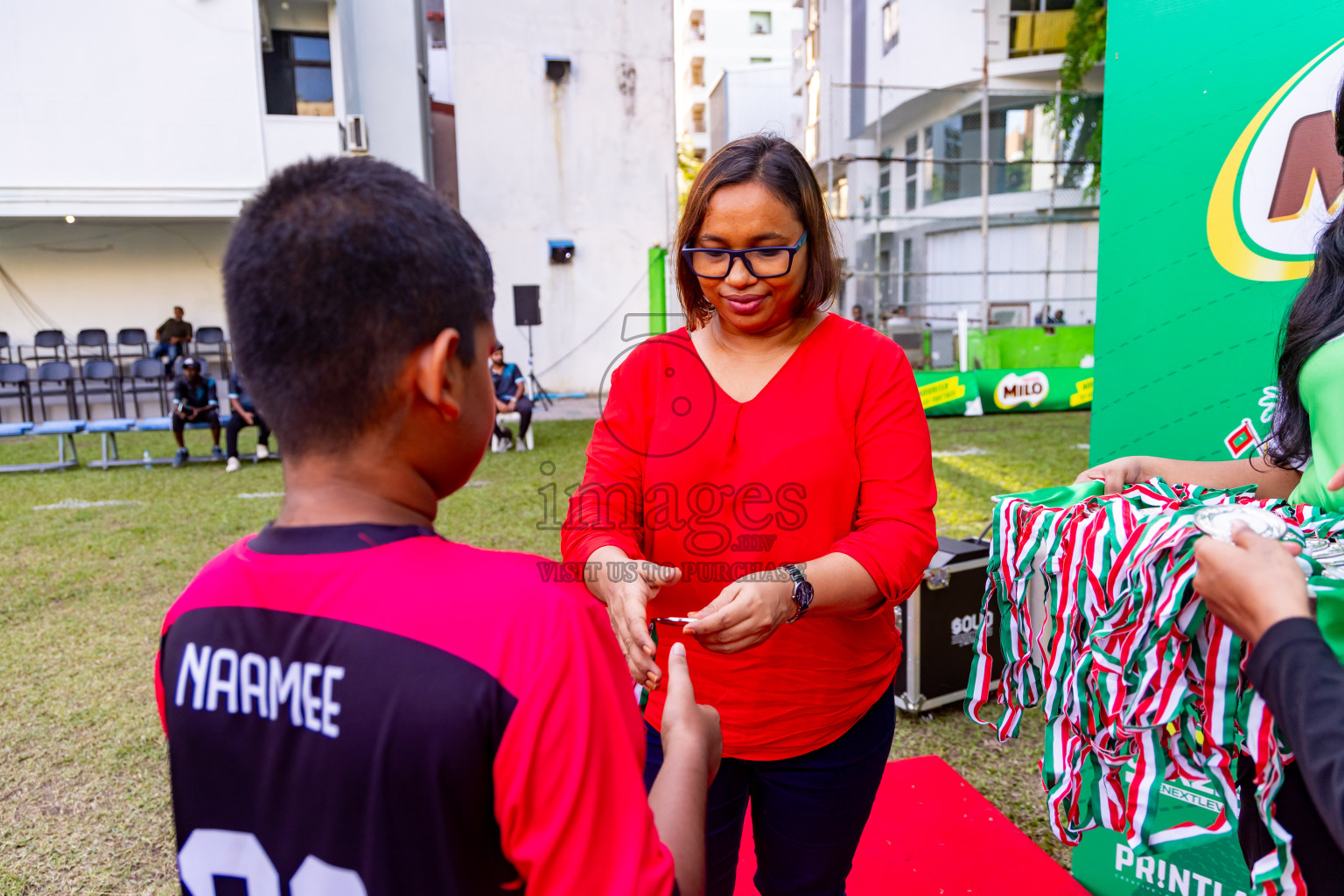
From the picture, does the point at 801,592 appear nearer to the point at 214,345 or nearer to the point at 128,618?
the point at 128,618

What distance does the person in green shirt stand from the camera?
46.7 inches

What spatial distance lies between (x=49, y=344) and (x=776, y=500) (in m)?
16.8

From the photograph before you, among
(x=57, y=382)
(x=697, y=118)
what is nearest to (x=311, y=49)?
(x=57, y=382)

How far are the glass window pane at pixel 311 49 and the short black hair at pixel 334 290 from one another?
17.2 m

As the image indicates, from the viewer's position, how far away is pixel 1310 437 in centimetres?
150

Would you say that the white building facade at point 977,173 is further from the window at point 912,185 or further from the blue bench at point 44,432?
the blue bench at point 44,432

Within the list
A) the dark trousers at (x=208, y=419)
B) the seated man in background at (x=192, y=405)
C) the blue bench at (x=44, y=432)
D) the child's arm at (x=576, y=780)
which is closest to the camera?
the child's arm at (x=576, y=780)

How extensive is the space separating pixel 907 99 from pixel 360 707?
20.0 metres

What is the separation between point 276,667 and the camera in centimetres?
75

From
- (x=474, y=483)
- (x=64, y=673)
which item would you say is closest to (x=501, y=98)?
(x=474, y=483)

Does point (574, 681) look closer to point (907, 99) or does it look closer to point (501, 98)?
point (501, 98)

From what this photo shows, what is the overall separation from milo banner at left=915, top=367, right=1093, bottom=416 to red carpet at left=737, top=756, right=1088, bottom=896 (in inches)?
372

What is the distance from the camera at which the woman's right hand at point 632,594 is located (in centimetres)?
125

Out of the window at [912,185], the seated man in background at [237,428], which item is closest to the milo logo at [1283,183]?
the seated man in background at [237,428]
